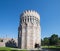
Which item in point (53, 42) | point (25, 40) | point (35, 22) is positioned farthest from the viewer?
point (53, 42)

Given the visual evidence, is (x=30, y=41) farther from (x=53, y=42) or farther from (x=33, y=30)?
(x=53, y=42)

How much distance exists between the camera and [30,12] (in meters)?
43.6

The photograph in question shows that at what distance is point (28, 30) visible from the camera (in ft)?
135

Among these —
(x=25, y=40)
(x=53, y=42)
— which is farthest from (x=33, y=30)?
(x=53, y=42)

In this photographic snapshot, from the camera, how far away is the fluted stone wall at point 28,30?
1591 inches

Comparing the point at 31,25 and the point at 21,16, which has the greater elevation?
the point at 21,16

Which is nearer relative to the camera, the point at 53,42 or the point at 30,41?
the point at 30,41

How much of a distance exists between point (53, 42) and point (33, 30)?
64760 mm

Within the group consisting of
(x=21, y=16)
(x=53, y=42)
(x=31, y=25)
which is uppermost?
(x=21, y=16)

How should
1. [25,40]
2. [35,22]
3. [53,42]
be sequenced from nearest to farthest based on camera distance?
1. [25,40]
2. [35,22]
3. [53,42]

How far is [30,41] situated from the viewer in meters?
40.5

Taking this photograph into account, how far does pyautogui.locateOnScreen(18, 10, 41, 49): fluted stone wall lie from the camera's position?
133 ft

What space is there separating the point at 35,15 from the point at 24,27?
20.1ft

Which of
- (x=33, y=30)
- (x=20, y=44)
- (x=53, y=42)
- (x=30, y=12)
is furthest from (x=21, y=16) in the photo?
(x=53, y=42)
